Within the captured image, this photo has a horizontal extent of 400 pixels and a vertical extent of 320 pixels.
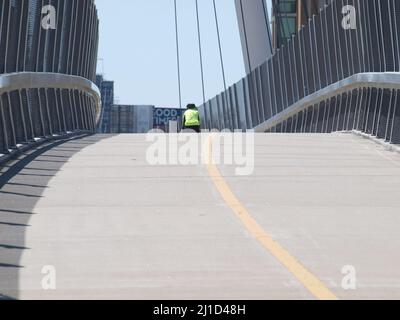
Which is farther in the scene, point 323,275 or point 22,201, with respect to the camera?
point 22,201

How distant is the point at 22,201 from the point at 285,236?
12.4 feet

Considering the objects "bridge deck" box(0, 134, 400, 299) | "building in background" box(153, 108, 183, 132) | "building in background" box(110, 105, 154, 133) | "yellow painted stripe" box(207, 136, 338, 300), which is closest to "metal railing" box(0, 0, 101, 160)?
"bridge deck" box(0, 134, 400, 299)

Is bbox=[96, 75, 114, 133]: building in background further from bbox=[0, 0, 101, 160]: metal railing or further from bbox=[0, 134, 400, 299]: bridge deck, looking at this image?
bbox=[0, 134, 400, 299]: bridge deck

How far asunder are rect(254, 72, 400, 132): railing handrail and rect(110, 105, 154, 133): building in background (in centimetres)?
8505

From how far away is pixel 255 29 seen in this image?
2630 inches

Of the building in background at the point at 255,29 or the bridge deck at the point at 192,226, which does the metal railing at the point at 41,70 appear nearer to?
the bridge deck at the point at 192,226

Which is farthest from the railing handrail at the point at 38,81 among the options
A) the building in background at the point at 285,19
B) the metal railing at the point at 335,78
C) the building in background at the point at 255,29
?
the building in background at the point at 285,19

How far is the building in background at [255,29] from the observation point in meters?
66.6

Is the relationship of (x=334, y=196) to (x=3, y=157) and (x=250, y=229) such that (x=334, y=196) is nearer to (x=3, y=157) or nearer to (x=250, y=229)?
(x=250, y=229)

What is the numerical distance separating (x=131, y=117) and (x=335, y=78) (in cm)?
10465

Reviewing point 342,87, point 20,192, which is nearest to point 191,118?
point 342,87

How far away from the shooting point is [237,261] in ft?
34.7

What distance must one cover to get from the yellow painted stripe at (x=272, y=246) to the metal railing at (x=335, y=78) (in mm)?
6967
